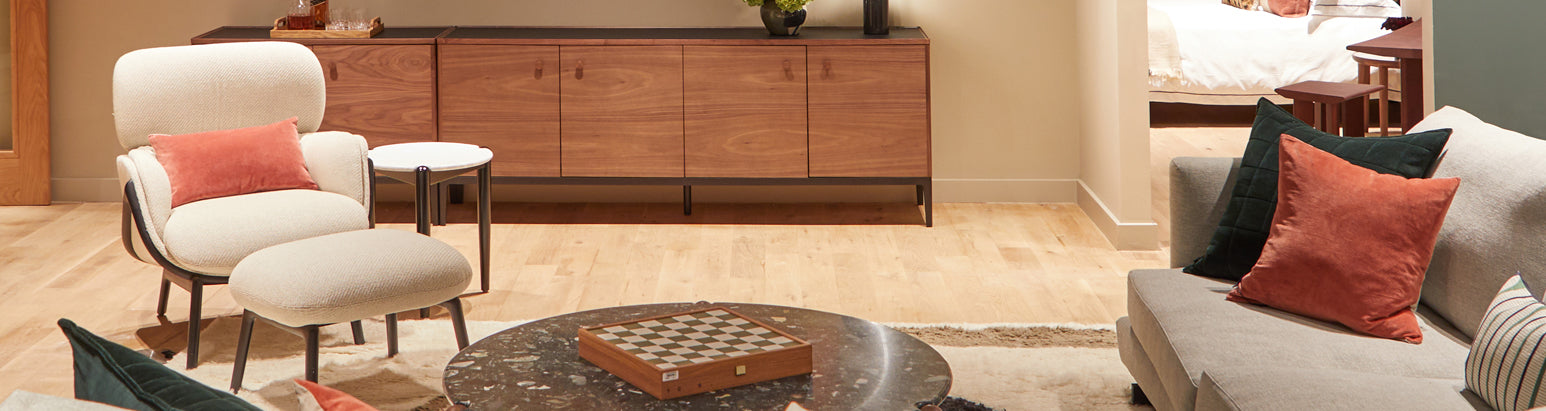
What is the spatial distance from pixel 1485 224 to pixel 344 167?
263 centimetres

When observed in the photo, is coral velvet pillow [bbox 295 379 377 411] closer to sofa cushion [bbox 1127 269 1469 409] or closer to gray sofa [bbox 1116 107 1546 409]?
gray sofa [bbox 1116 107 1546 409]

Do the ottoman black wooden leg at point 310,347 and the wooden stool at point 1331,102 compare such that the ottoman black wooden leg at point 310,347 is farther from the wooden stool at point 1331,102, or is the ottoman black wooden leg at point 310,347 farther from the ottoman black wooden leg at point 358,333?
the wooden stool at point 1331,102

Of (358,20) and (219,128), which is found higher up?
(358,20)

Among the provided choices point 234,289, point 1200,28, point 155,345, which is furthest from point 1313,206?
point 1200,28

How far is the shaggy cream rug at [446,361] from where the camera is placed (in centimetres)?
298

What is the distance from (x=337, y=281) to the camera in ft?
9.28

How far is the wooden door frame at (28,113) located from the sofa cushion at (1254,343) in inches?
178

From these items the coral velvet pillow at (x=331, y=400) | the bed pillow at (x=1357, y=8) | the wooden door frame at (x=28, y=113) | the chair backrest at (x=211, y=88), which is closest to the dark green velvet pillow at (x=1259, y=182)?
the coral velvet pillow at (x=331, y=400)

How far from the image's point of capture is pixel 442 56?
504 cm

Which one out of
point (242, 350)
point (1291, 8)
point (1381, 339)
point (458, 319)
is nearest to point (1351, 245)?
point (1381, 339)

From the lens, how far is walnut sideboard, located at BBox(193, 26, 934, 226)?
5023 mm

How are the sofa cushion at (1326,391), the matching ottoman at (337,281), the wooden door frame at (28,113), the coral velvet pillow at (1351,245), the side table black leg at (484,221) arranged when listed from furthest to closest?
1. the wooden door frame at (28,113)
2. the side table black leg at (484,221)
3. the matching ottoman at (337,281)
4. the coral velvet pillow at (1351,245)
5. the sofa cushion at (1326,391)

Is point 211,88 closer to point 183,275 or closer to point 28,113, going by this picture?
point 183,275

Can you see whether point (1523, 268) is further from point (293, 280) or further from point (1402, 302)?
point (293, 280)
